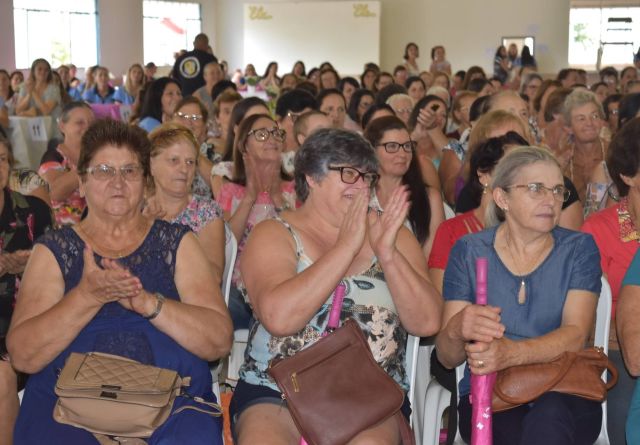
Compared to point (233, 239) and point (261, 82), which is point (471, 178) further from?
point (261, 82)

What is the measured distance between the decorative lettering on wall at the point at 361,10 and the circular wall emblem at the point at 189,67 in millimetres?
14786

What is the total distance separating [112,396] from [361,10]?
23.3 m

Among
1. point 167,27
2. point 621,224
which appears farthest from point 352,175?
point 167,27

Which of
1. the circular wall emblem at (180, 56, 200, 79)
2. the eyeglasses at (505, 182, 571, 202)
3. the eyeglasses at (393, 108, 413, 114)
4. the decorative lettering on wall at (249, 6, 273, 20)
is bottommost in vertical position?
the eyeglasses at (505, 182, 571, 202)

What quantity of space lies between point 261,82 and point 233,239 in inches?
577

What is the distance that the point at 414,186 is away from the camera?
4.48 m

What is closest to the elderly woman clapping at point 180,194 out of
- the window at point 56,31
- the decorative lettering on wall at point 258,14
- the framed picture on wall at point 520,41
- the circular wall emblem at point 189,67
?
the circular wall emblem at point 189,67

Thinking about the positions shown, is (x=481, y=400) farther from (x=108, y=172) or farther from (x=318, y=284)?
(x=108, y=172)

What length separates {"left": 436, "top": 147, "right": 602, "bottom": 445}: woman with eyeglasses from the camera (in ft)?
9.02

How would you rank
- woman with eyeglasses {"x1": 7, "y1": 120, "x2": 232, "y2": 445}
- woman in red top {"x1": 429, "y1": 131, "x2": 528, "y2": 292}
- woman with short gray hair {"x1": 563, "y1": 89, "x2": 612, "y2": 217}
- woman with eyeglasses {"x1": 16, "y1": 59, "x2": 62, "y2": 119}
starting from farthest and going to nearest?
1. woman with eyeglasses {"x1": 16, "y1": 59, "x2": 62, "y2": 119}
2. woman with short gray hair {"x1": 563, "y1": 89, "x2": 612, "y2": 217}
3. woman in red top {"x1": 429, "y1": 131, "x2": 528, "y2": 292}
4. woman with eyeglasses {"x1": 7, "y1": 120, "x2": 232, "y2": 445}

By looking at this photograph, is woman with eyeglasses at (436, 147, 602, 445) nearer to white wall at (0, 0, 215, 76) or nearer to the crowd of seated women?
the crowd of seated women

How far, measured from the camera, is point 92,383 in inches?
103

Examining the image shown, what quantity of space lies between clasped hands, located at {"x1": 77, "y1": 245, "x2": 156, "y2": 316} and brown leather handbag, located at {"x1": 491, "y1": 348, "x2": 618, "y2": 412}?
1.07m

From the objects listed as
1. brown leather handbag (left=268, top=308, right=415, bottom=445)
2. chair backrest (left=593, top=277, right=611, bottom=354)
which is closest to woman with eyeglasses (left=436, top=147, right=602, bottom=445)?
chair backrest (left=593, top=277, right=611, bottom=354)
